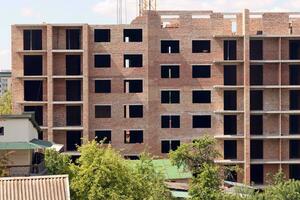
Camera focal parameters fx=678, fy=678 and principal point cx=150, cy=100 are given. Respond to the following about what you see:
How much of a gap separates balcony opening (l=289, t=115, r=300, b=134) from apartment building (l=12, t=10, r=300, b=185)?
9 cm

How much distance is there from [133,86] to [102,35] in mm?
4857

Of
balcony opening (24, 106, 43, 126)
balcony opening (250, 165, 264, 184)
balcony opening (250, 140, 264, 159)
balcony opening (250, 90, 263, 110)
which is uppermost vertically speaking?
balcony opening (250, 90, 263, 110)

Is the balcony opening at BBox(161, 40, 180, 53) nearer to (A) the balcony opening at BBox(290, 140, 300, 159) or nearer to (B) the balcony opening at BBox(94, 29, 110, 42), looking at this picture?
(B) the balcony opening at BBox(94, 29, 110, 42)

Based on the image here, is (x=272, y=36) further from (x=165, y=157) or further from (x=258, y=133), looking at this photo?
(x=165, y=157)

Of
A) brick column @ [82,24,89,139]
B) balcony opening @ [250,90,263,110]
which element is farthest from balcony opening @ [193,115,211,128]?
brick column @ [82,24,89,139]

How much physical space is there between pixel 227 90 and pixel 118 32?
33.0 feet

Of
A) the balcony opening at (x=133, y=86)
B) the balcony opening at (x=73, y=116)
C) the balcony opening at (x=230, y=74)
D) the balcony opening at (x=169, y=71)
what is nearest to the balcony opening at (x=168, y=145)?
the balcony opening at (x=133, y=86)

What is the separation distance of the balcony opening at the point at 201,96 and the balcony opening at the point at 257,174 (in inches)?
261

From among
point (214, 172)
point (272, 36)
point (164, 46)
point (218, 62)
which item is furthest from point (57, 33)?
point (214, 172)

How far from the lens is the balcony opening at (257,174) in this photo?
5547 centimetres

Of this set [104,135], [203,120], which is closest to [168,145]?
[203,120]

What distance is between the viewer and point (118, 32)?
55094 millimetres

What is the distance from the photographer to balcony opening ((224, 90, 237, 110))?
55.2 meters

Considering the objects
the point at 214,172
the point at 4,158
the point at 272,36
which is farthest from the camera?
the point at 272,36
